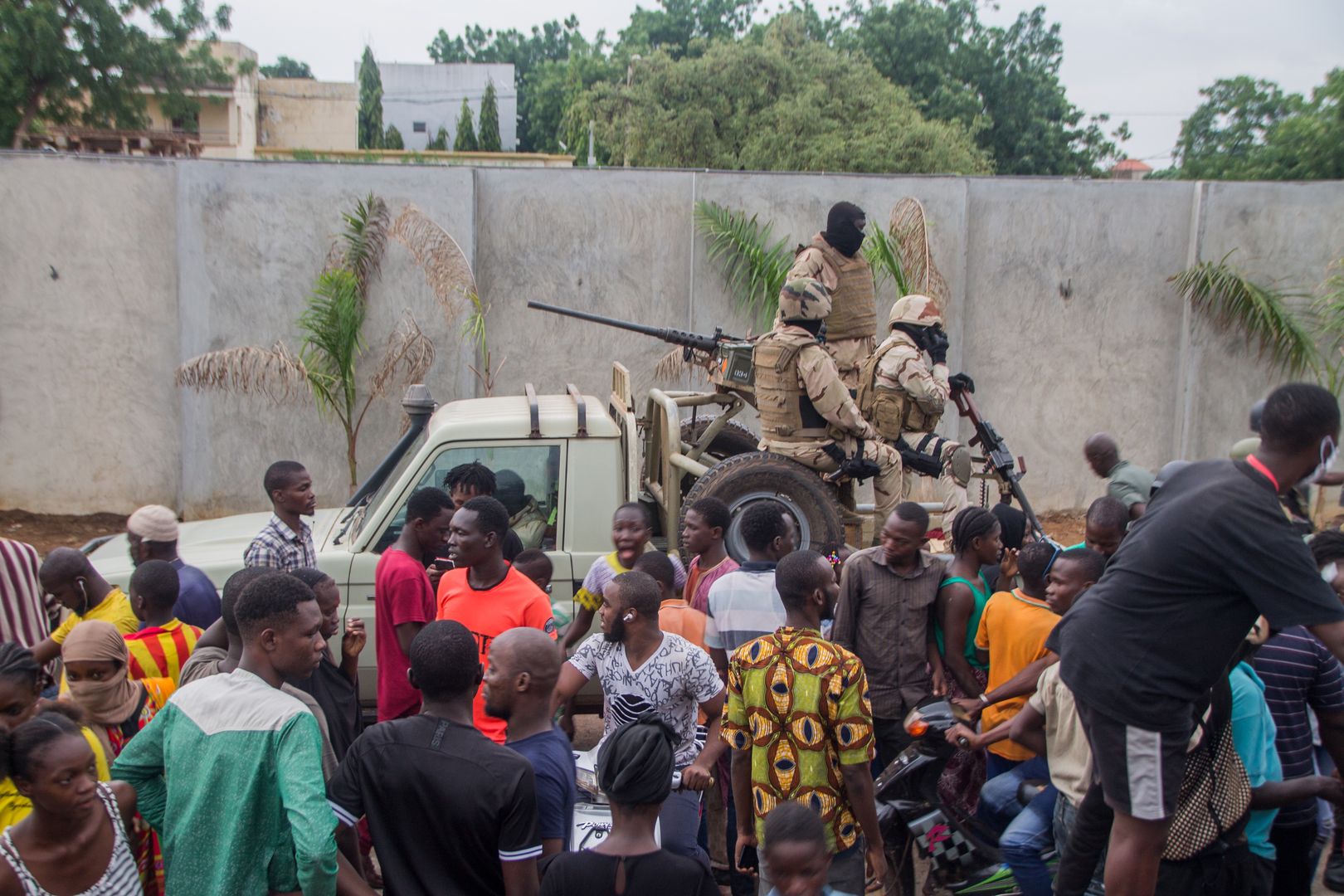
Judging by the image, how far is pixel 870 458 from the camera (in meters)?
6.33

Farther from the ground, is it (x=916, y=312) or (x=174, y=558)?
(x=916, y=312)

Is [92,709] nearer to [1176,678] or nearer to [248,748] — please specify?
[248,748]

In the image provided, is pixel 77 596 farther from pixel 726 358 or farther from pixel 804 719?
pixel 726 358

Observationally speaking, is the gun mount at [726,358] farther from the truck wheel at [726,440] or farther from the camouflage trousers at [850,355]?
the camouflage trousers at [850,355]

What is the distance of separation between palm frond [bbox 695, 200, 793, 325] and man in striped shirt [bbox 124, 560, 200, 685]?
7825 millimetres

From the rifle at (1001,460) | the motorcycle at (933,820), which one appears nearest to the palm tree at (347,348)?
the rifle at (1001,460)

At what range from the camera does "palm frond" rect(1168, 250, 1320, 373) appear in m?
11.7

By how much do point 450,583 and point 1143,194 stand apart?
10.0 meters

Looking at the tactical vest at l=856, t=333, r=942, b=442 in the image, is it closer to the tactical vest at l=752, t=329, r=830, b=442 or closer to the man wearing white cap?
the tactical vest at l=752, t=329, r=830, b=442

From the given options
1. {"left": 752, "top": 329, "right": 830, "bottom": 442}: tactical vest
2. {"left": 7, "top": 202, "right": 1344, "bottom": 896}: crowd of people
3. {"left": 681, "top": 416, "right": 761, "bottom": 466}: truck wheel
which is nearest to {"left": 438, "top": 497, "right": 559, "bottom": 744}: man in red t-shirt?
{"left": 7, "top": 202, "right": 1344, "bottom": 896}: crowd of people

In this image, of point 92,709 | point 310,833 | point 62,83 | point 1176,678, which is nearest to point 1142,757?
point 1176,678

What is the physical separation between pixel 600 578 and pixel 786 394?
1.96 m

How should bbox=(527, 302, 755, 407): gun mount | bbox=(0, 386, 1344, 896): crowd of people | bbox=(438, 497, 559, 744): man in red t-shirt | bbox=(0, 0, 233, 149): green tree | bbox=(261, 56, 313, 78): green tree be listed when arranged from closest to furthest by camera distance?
1. bbox=(0, 386, 1344, 896): crowd of people
2. bbox=(438, 497, 559, 744): man in red t-shirt
3. bbox=(527, 302, 755, 407): gun mount
4. bbox=(0, 0, 233, 149): green tree
5. bbox=(261, 56, 313, 78): green tree

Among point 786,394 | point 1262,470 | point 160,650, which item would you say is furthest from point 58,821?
point 786,394
